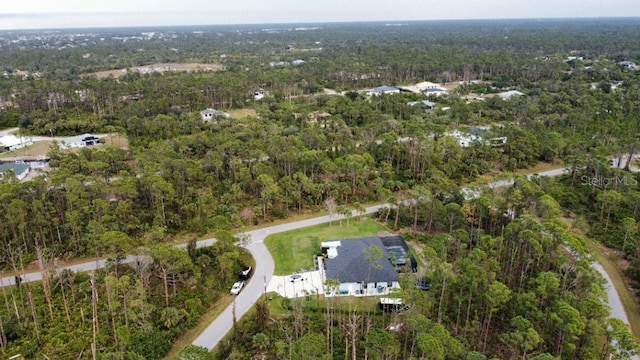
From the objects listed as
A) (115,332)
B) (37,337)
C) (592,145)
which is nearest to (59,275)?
(37,337)

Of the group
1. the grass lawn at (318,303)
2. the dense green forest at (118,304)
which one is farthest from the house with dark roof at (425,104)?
the grass lawn at (318,303)

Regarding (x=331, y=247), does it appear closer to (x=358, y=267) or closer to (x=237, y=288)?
(x=358, y=267)

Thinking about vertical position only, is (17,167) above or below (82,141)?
below

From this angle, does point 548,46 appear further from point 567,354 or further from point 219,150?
point 567,354

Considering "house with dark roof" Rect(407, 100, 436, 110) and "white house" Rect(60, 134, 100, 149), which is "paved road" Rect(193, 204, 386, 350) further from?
"house with dark roof" Rect(407, 100, 436, 110)

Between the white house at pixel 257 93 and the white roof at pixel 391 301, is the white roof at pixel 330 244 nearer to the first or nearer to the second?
the white roof at pixel 391 301

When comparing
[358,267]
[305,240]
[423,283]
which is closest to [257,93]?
[305,240]

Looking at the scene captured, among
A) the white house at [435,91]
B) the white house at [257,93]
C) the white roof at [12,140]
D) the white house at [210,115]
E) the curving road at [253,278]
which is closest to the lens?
the curving road at [253,278]
